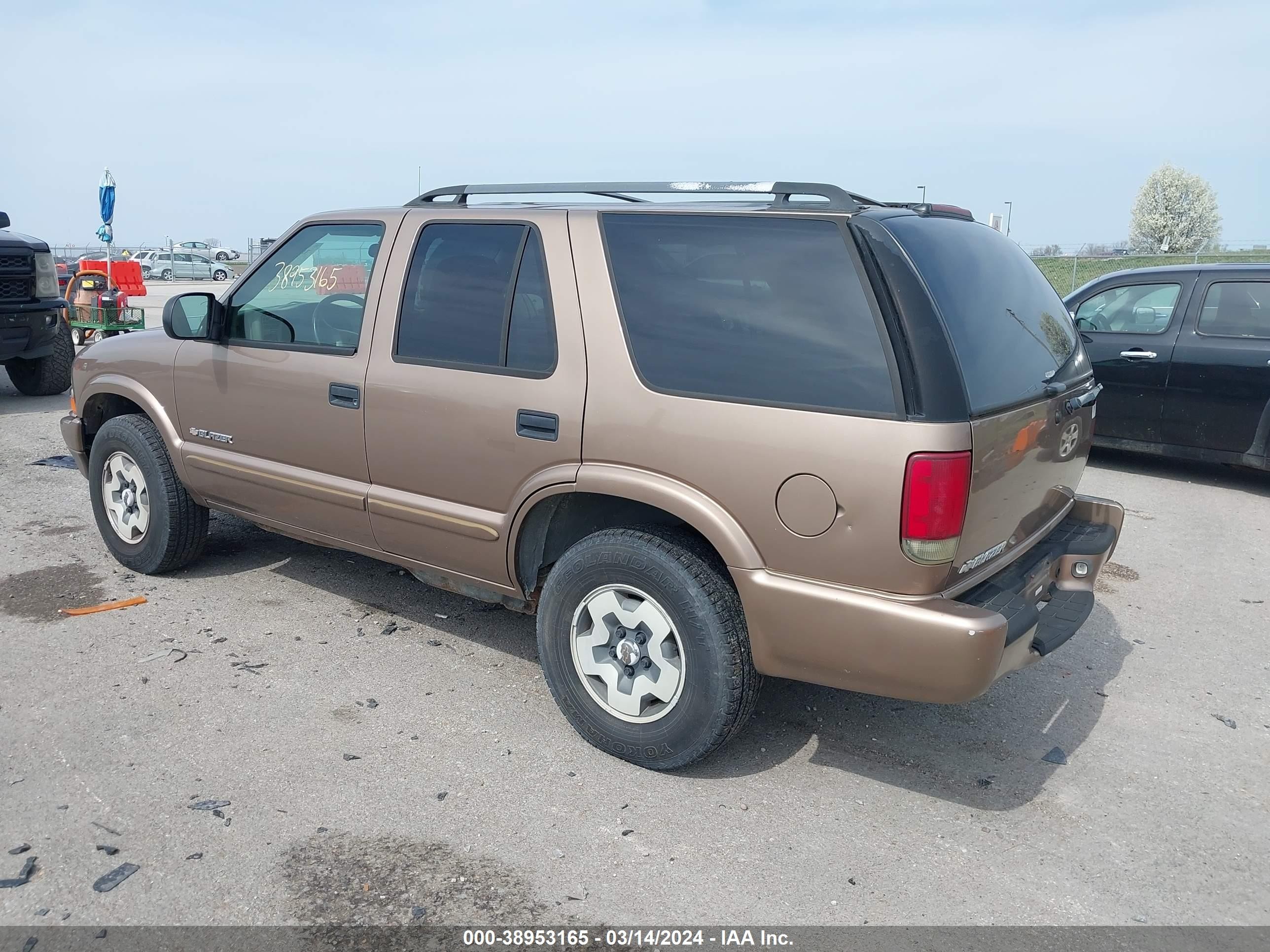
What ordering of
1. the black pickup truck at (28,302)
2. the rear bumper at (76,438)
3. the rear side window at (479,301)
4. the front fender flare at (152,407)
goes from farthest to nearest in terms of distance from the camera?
the black pickup truck at (28,302) < the rear bumper at (76,438) < the front fender flare at (152,407) < the rear side window at (479,301)

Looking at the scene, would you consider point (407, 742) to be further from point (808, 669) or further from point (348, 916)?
point (808, 669)

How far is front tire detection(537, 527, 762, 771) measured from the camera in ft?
10.8

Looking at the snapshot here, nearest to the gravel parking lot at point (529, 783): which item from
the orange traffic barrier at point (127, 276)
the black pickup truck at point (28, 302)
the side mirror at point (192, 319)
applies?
the side mirror at point (192, 319)

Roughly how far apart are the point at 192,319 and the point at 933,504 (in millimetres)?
3529

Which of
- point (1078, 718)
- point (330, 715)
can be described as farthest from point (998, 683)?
point (330, 715)

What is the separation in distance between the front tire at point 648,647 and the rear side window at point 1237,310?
20.4 feet

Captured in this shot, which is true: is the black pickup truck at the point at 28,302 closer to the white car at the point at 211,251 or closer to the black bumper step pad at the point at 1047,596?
the black bumper step pad at the point at 1047,596

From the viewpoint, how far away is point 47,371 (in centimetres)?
1045

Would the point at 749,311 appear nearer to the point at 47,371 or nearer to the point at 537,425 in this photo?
the point at 537,425

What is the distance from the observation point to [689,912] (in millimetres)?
2777

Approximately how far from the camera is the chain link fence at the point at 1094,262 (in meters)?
23.7

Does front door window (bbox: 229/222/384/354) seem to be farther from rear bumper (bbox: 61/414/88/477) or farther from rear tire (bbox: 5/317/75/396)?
rear tire (bbox: 5/317/75/396)

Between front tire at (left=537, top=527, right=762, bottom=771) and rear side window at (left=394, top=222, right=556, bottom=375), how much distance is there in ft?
2.47

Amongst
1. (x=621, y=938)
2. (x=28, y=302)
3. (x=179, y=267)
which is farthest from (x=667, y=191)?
(x=179, y=267)
